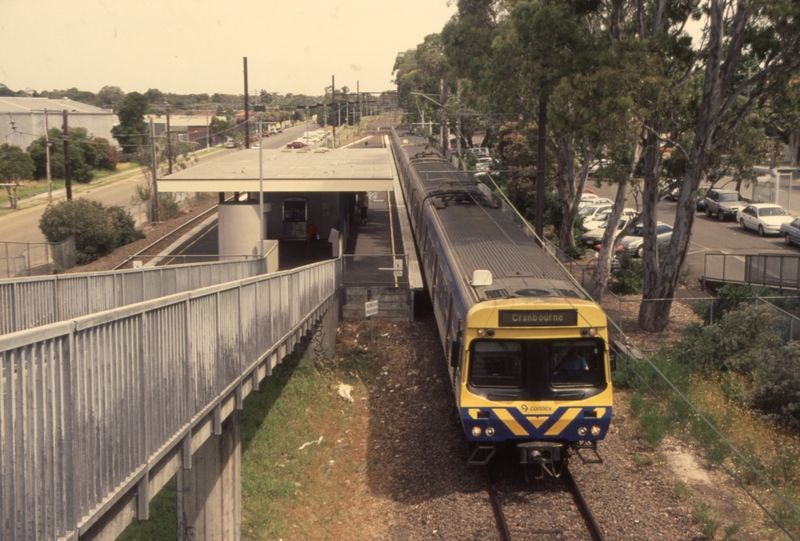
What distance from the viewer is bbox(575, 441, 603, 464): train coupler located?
13.2 meters

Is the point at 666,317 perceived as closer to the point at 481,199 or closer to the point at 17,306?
the point at 481,199

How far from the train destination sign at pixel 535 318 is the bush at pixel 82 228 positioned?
3051cm

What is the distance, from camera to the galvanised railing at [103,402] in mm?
5758

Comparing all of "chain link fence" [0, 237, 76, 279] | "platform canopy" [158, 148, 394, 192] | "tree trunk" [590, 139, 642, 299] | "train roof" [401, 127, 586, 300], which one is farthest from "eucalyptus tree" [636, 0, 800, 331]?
"chain link fence" [0, 237, 76, 279]

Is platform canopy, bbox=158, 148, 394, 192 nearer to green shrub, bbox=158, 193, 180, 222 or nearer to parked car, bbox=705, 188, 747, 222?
green shrub, bbox=158, 193, 180, 222

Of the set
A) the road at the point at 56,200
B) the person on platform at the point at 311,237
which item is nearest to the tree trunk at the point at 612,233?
the person on platform at the point at 311,237

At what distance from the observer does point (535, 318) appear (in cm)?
1248

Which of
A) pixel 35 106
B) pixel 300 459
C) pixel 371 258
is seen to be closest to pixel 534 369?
pixel 300 459

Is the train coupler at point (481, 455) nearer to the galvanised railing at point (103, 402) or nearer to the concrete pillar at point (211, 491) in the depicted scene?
the concrete pillar at point (211, 491)

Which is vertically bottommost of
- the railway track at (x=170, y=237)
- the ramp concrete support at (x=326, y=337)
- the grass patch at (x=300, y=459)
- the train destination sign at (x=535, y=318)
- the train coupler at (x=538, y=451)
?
the grass patch at (x=300, y=459)

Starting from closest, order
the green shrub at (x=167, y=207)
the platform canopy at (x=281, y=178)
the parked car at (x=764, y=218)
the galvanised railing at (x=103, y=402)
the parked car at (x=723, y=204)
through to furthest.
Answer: the galvanised railing at (x=103, y=402) → the platform canopy at (x=281, y=178) → the parked car at (x=764, y=218) → the parked car at (x=723, y=204) → the green shrub at (x=167, y=207)

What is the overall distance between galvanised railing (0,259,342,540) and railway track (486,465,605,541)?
440cm

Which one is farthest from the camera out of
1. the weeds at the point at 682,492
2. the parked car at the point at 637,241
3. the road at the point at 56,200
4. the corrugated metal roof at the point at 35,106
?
the corrugated metal roof at the point at 35,106

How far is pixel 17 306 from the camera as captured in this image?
1109 centimetres
